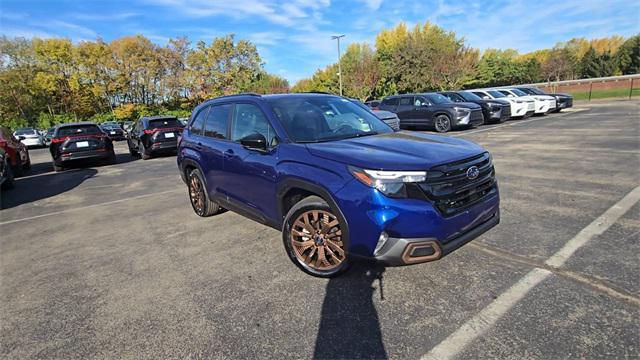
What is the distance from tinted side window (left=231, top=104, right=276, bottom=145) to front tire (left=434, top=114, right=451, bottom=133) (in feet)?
40.9

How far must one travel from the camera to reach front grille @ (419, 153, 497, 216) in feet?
9.10

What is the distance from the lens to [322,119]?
3.95 metres

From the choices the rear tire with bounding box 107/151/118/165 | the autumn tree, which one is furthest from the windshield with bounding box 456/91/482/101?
the autumn tree

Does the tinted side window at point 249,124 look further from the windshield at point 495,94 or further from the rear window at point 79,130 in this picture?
the windshield at point 495,94

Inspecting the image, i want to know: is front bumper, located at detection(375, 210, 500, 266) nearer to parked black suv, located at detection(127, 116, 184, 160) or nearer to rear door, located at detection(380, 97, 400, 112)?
parked black suv, located at detection(127, 116, 184, 160)

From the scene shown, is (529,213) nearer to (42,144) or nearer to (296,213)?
(296,213)

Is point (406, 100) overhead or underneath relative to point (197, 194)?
overhead

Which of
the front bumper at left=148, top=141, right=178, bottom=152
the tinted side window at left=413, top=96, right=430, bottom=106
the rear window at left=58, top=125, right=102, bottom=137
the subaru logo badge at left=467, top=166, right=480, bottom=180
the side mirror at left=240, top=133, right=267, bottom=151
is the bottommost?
the front bumper at left=148, top=141, right=178, bottom=152

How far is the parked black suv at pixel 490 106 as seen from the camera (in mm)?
16428

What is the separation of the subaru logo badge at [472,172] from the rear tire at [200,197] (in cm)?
339

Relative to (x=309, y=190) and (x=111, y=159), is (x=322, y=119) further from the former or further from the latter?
(x=111, y=159)

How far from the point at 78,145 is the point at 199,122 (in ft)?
27.9

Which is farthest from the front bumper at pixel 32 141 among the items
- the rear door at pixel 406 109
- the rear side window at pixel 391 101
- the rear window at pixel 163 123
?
the rear door at pixel 406 109

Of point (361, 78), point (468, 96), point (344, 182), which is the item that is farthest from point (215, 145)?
point (361, 78)
